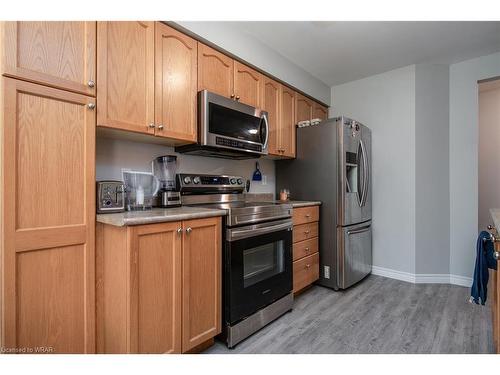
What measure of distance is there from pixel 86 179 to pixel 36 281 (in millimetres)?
510

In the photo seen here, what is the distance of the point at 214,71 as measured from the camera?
2078 mm

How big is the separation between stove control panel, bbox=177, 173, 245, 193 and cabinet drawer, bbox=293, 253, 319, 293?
90 centimetres

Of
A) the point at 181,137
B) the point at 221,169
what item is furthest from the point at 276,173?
the point at 181,137

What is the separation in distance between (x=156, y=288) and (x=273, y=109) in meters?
1.99

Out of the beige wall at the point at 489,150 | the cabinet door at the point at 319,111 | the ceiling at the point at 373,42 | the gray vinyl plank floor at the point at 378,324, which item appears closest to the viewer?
the gray vinyl plank floor at the point at 378,324

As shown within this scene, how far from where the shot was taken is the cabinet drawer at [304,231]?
2445mm

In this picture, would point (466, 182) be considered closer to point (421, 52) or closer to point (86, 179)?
point (421, 52)

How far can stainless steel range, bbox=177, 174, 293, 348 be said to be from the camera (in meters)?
1.71

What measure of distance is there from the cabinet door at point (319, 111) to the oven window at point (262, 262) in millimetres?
1876

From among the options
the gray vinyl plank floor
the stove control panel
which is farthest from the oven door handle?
the gray vinyl plank floor

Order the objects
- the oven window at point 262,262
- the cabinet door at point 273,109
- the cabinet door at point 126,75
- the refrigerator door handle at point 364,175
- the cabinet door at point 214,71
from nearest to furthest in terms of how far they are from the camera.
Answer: the cabinet door at point 126,75
the oven window at point 262,262
the cabinet door at point 214,71
the cabinet door at point 273,109
the refrigerator door handle at point 364,175

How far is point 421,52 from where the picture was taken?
264 cm

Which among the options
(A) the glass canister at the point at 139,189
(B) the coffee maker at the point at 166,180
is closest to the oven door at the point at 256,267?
(B) the coffee maker at the point at 166,180

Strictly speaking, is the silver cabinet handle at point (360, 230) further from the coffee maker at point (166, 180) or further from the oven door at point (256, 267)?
the coffee maker at point (166, 180)
